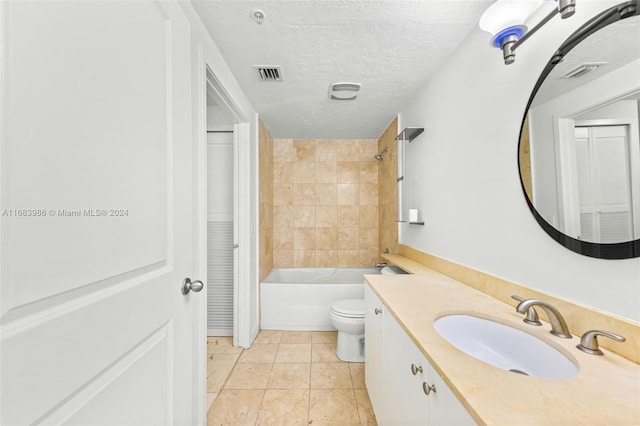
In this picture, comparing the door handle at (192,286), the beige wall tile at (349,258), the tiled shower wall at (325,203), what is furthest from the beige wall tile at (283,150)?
the door handle at (192,286)

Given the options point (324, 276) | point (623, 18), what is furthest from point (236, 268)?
point (623, 18)

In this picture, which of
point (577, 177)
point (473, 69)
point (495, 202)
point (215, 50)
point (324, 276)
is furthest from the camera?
point (324, 276)

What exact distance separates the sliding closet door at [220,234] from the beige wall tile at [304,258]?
3.41 feet

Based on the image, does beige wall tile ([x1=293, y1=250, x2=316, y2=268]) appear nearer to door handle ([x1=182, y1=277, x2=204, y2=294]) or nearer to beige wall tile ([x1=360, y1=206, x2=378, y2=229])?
beige wall tile ([x1=360, y1=206, x2=378, y2=229])

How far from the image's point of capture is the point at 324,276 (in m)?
3.38

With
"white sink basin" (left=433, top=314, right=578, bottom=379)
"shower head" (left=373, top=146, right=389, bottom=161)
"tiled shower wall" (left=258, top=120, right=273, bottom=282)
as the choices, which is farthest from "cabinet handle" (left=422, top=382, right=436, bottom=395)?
"shower head" (left=373, top=146, right=389, bottom=161)

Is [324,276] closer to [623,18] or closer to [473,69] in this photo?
[473,69]

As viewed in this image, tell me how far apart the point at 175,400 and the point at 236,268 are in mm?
1409

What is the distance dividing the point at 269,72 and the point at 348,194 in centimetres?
195

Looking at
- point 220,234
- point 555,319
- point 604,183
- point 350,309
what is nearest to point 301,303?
point 350,309

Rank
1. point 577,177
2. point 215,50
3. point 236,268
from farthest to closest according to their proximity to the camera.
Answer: point 236,268 → point 215,50 → point 577,177

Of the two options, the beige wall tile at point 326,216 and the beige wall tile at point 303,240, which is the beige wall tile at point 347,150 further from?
the beige wall tile at point 303,240

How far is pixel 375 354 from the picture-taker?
1.41m

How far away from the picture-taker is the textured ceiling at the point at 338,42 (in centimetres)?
126
